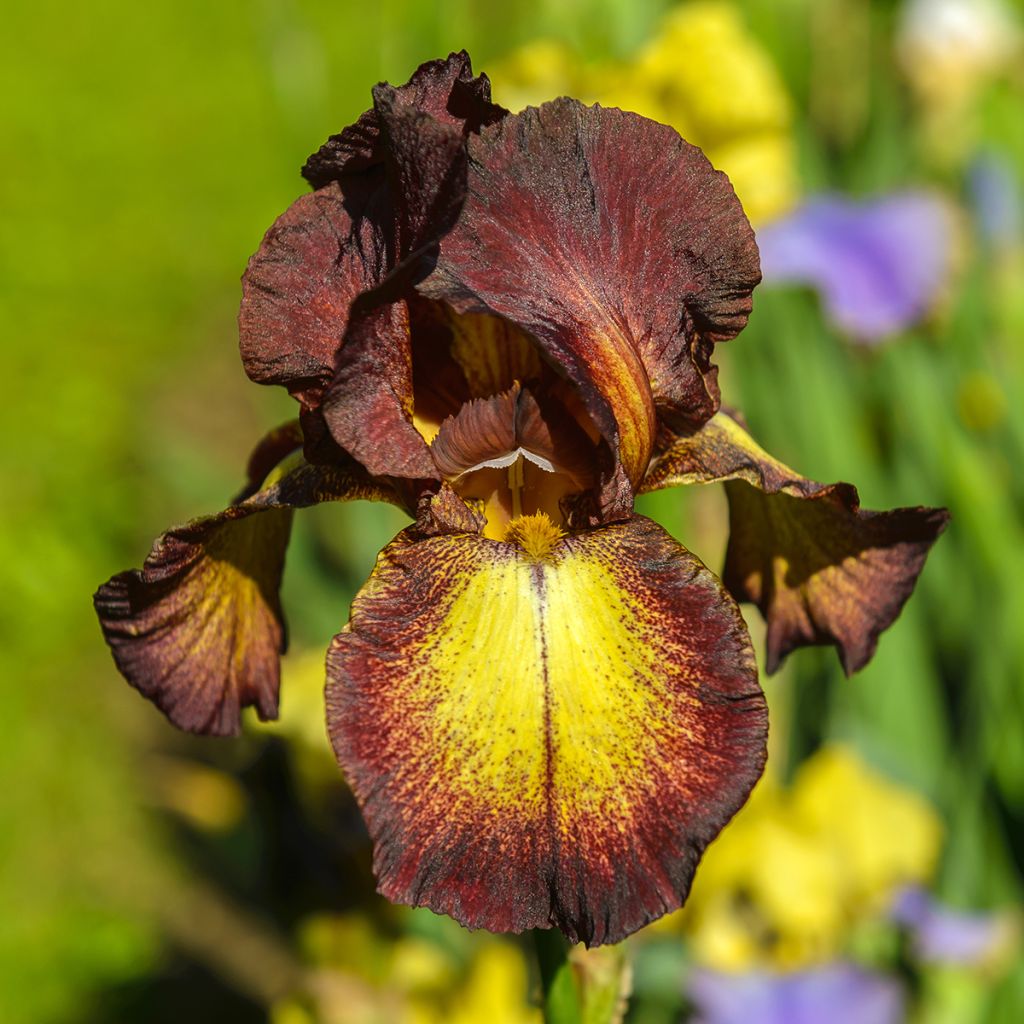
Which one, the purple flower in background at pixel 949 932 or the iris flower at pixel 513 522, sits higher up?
the iris flower at pixel 513 522

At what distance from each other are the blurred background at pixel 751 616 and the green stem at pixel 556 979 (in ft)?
0.10

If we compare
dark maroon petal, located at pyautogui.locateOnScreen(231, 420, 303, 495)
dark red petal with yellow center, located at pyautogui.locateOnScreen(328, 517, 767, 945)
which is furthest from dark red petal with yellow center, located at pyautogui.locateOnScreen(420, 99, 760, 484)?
dark maroon petal, located at pyautogui.locateOnScreen(231, 420, 303, 495)

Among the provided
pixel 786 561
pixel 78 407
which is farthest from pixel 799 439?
pixel 78 407

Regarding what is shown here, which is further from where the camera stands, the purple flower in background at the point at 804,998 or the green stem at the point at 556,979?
the purple flower in background at the point at 804,998

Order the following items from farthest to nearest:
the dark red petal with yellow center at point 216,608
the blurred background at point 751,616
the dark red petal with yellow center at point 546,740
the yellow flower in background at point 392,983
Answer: the blurred background at point 751,616
the yellow flower in background at point 392,983
the dark red petal with yellow center at point 216,608
the dark red petal with yellow center at point 546,740

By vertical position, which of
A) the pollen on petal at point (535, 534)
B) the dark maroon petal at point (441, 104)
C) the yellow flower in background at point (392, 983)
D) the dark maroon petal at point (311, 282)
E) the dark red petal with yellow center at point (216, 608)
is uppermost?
the dark maroon petal at point (441, 104)

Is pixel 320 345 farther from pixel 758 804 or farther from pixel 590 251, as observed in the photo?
pixel 758 804

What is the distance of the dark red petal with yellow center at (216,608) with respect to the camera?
0.69 meters

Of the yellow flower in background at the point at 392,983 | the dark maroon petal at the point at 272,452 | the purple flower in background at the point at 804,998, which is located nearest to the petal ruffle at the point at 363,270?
the dark maroon petal at the point at 272,452

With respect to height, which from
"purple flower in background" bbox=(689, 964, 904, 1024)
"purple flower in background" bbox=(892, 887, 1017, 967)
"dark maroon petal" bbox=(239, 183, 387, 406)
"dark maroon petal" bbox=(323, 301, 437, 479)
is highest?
"dark maroon petal" bbox=(239, 183, 387, 406)

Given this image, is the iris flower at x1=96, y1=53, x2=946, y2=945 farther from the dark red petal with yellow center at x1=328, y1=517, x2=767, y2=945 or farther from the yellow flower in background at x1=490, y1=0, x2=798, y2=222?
the yellow flower in background at x1=490, y1=0, x2=798, y2=222

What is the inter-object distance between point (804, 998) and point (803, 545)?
0.73 meters

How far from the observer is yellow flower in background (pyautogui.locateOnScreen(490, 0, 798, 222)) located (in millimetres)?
1703

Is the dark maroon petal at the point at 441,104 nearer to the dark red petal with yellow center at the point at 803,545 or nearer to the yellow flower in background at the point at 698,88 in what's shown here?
the dark red petal with yellow center at the point at 803,545
